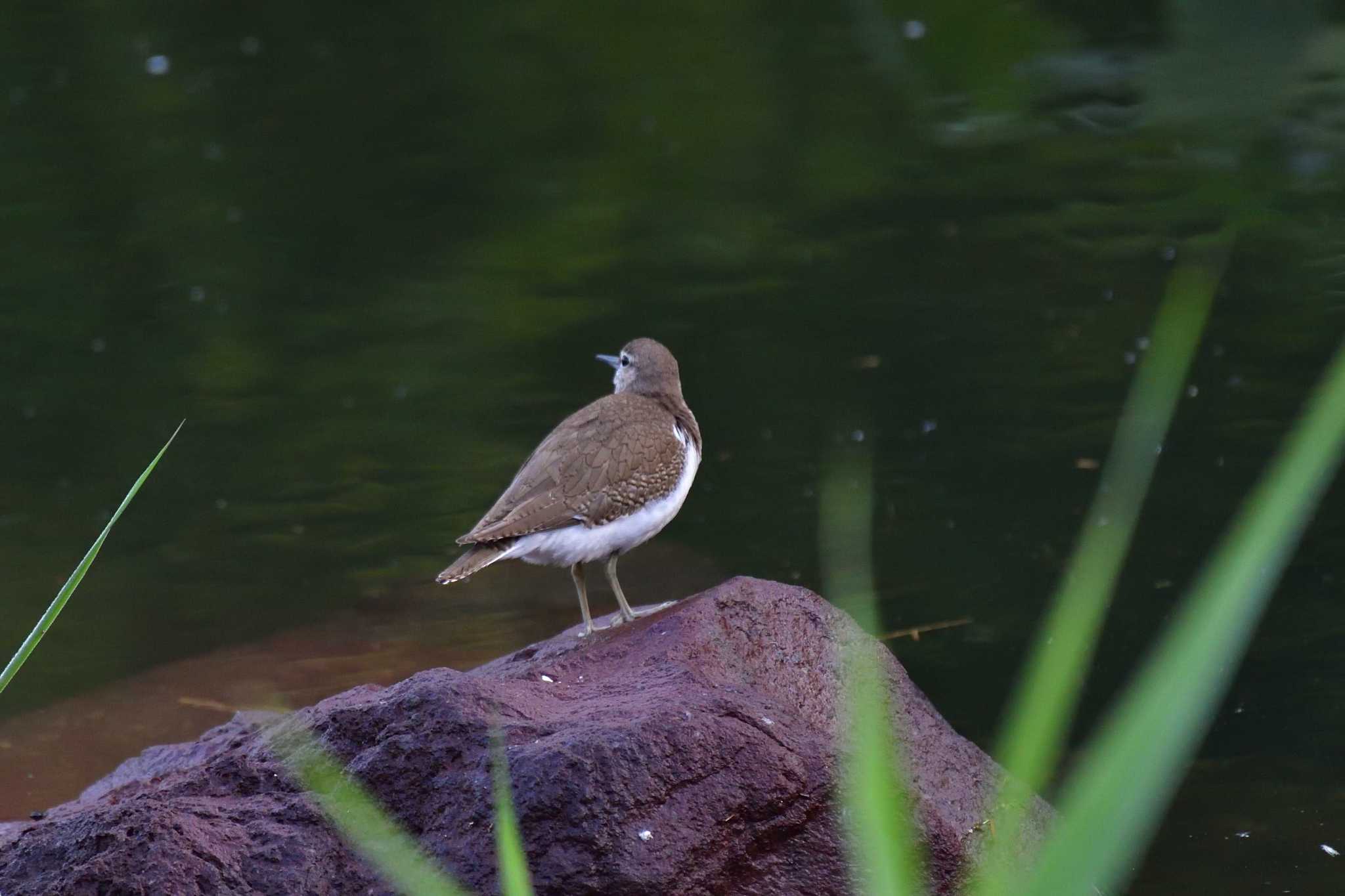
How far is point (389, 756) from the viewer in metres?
4.02

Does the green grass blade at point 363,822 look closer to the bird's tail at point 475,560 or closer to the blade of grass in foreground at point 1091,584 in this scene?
the blade of grass in foreground at point 1091,584

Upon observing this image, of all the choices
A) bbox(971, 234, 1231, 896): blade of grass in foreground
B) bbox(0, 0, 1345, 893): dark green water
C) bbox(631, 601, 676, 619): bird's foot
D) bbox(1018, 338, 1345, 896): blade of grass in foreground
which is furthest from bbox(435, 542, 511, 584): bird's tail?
bbox(1018, 338, 1345, 896): blade of grass in foreground

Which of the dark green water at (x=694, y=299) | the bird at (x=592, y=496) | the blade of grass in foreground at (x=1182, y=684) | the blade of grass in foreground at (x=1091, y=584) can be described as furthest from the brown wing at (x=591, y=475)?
the blade of grass in foreground at (x=1182, y=684)

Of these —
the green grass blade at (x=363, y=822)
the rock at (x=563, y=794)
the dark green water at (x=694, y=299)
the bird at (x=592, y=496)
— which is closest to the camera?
the green grass blade at (x=363, y=822)

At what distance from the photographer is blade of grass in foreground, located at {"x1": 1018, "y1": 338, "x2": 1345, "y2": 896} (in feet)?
4.02

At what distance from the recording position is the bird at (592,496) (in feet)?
17.1

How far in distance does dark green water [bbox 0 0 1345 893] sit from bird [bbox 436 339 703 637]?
5.84 ft

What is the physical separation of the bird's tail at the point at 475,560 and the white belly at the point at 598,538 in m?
0.03

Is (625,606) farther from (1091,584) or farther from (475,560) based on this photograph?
(1091,584)

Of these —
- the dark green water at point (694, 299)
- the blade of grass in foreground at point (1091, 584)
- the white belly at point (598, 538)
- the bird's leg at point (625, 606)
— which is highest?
the blade of grass in foreground at point (1091, 584)

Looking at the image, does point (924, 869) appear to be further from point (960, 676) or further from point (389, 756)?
point (960, 676)

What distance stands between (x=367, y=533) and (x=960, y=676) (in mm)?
3508

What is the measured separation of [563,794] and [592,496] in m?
1.66

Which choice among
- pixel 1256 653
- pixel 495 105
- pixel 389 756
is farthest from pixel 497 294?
pixel 389 756
